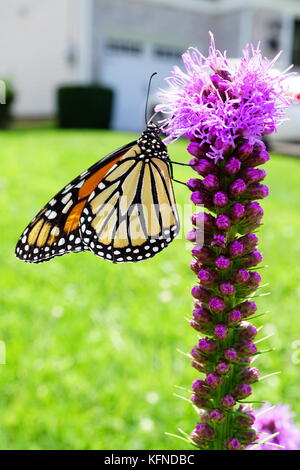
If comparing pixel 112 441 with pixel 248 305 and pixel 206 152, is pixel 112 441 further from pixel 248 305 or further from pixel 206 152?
pixel 206 152

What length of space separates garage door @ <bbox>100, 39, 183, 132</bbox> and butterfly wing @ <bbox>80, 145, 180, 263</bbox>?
56.7 feet

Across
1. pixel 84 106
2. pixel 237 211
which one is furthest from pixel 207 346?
pixel 84 106

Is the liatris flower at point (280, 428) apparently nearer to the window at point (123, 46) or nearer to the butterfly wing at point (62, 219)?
the butterfly wing at point (62, 219)

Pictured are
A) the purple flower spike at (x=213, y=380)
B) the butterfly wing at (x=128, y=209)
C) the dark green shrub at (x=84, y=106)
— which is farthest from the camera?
the dark green shrub at (x=84, y=106)

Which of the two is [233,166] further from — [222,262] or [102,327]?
[102,327]

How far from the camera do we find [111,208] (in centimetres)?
160

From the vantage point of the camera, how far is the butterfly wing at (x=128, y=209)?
1.50 m

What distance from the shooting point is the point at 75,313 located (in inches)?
168

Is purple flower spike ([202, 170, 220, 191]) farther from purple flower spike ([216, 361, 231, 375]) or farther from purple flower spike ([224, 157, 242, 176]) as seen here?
purple flower spike ([216, 361, 231, 375])

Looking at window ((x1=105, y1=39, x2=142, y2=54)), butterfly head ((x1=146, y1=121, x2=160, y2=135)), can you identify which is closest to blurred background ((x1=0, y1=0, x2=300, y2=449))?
butterfly head ((x1=146, y1=121, x2=160, y2=135))

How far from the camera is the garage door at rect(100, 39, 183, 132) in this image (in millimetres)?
18812

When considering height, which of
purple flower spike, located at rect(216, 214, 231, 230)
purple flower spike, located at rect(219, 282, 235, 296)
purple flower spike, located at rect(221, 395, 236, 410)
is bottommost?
purple flower spike, located at rect(221, 395, 236, 410)

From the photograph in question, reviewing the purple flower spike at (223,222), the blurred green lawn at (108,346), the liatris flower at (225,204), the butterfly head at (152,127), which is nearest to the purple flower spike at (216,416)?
the liatris flower at (225,204)

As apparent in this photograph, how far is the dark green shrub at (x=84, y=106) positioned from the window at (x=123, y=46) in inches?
89.2
